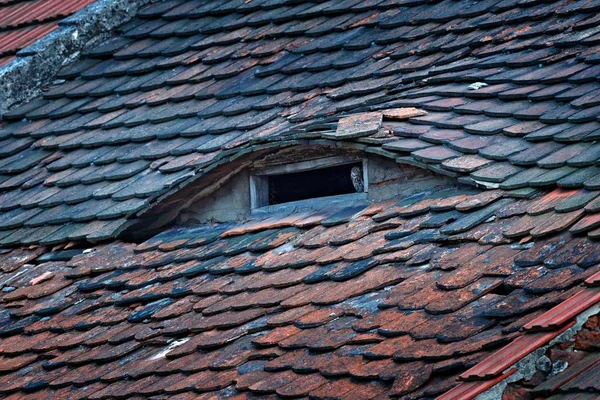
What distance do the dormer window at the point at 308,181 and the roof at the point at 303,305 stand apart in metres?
0.29

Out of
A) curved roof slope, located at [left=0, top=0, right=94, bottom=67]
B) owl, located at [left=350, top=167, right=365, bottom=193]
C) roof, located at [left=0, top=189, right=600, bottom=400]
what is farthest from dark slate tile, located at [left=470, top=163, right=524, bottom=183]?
curved roof slope, located at [left=0, top=0, right=94, bottom=67]

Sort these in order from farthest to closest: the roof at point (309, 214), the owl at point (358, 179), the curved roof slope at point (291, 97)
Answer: the owl at point (358, 179) → the curved roof slope at point (291, 97) → the roof at point (309, 214)

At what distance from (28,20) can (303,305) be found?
17.6 ft

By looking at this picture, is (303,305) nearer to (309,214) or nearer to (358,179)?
(309,214)

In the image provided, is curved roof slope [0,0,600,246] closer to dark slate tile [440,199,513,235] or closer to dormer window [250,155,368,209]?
dark slate tile [440,199,513,235]

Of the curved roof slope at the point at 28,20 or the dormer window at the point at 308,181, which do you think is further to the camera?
the curved roof slope at the point at 28,20

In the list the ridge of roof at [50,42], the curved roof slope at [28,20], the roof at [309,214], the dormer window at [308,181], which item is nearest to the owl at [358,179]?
the dormer window at [308,181]

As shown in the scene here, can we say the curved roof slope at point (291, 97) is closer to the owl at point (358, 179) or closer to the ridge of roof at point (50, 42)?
the ridge of roof at point (50, 42)

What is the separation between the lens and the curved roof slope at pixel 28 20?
9.77 meters

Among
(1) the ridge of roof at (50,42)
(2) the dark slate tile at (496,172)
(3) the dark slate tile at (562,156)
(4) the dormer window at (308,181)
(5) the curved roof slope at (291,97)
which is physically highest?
(1) the ridge of roof at (50,42)

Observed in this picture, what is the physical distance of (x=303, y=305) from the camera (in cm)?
584

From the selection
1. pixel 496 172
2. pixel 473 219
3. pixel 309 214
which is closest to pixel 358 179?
pixel 309 214

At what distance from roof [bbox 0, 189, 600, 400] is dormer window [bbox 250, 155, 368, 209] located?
0.29 meters

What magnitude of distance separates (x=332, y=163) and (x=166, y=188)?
3.47 feet
